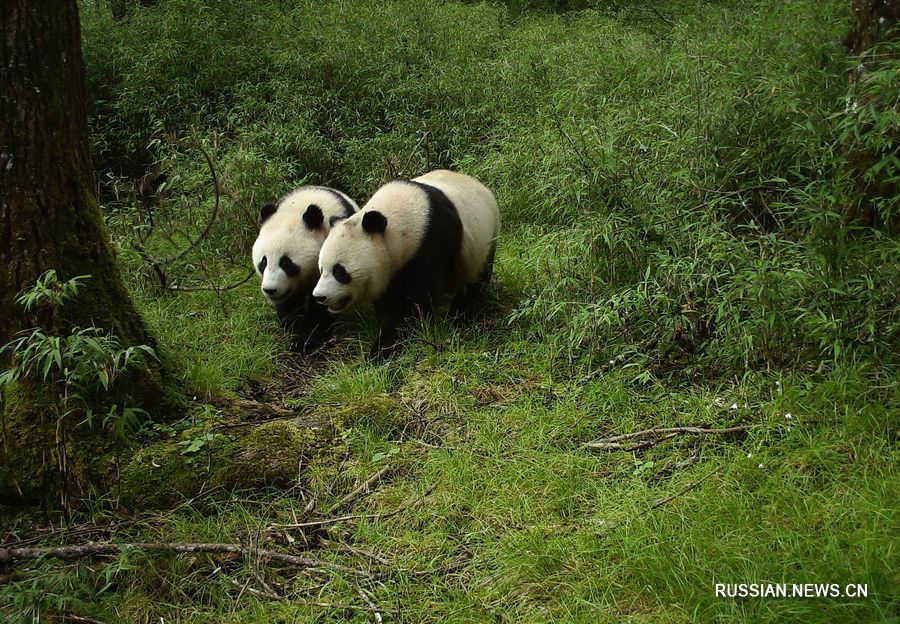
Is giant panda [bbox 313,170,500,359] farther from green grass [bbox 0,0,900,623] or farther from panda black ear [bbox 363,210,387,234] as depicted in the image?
green grass [bbox 0,0,900,623]

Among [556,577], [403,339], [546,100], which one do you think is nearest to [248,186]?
[403,339]

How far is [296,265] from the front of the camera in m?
5.61

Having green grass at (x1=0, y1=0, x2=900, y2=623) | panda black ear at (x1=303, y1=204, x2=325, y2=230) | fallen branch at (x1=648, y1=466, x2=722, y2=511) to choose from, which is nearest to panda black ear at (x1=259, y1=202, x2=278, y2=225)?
panda black ear at (x1=303, y1=204, x2=325, y2=230)

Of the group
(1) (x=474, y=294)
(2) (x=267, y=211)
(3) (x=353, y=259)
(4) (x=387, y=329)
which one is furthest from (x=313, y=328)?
(1) (x=474, y=294)

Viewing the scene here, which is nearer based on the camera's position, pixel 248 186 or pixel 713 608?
pixel 713 608

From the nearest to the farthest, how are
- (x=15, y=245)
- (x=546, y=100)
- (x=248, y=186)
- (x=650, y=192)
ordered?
1. (x=15, y=245)
2. (x=650, y=192)
3. (x=248, y=186)
4. (x=546, y=100)

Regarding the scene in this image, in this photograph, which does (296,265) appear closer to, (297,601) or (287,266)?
(287,266)

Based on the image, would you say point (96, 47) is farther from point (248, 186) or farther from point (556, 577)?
point (556, 577)

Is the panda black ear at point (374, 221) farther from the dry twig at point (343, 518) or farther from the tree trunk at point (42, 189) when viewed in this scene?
the dry twig at point (343, 518)

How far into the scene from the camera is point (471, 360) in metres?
4.72

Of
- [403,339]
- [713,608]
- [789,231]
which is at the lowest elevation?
[403,339]

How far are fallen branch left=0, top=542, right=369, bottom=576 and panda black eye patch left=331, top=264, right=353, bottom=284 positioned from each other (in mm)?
2413

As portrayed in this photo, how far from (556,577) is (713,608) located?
60 cm

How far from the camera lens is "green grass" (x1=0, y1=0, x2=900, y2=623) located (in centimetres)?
271
